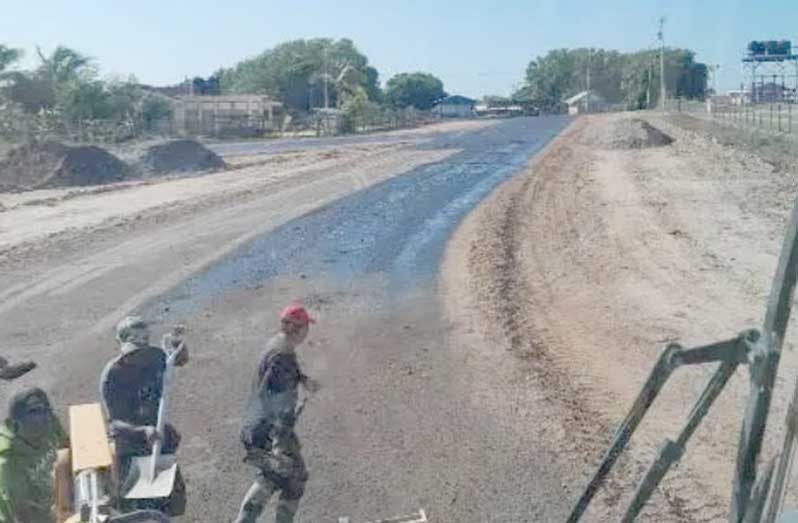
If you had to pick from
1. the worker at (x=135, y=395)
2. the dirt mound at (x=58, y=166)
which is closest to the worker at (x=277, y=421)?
the worker at (x=135, y=395)

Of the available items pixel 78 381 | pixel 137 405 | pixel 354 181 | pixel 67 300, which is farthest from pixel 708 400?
pixel 354 181

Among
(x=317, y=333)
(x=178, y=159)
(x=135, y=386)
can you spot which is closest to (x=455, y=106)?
(x=178, y=159)

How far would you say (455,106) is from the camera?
405 ft

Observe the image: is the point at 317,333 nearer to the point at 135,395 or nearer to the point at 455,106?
the point at 135,395

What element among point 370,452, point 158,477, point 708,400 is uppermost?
point 708,400

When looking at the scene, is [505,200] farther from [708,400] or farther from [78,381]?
[708,400]

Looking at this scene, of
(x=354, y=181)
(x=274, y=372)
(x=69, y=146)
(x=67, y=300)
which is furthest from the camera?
(x=69, y=146)

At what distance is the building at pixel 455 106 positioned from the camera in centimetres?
11561

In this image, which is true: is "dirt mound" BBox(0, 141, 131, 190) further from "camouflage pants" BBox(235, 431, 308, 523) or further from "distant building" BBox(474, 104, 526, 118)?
"distant building" BBox(474, 104, 526, 118)

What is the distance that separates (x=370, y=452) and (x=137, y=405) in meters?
2.48

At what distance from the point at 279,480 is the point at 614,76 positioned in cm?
7717

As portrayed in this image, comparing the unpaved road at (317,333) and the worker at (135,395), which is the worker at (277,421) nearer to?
the worker at (135,395)

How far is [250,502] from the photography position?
6.03m

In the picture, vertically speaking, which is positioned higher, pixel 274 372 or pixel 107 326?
pixel 274 372
